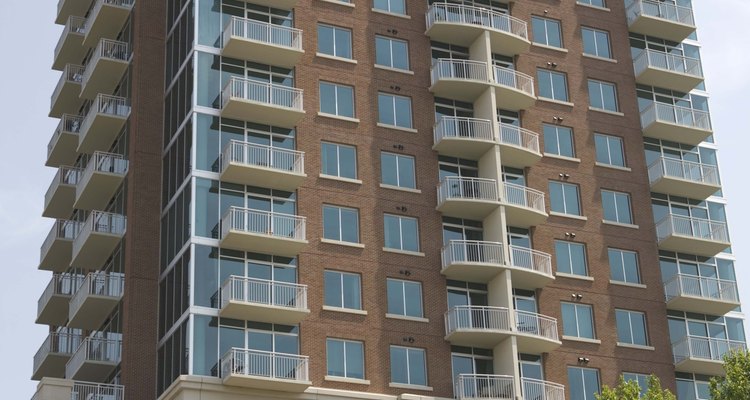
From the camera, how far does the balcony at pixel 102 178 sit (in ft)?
224

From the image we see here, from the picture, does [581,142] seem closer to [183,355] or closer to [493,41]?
[493,41]

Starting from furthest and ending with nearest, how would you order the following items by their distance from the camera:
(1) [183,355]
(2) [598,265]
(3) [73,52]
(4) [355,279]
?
(3) [73,52] → (2) [598,265] → (4) [355,279] → (1) [183,355]

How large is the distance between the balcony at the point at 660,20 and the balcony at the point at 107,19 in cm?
2704

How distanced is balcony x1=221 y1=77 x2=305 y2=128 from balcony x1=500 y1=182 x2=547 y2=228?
413 inches

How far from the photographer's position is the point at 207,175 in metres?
60.1

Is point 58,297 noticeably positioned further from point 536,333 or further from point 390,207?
point 536,333

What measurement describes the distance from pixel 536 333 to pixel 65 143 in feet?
102

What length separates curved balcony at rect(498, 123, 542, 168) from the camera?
6581 centimetres

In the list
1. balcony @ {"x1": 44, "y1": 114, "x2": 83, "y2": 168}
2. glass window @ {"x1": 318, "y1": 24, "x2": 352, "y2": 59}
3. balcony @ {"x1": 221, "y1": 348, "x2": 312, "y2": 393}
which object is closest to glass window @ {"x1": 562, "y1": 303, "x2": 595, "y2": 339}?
balcony @ {"x1": 221, "y1": 348, "x2": 312, "y2": 393}

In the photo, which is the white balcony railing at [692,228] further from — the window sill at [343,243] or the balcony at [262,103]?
the balcony at [262,103]

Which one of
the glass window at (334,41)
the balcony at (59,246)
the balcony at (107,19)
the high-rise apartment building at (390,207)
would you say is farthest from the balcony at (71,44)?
the glass window at (334,41)

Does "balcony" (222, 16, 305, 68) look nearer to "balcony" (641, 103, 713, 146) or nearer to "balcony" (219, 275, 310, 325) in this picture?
"balcony" (219, 275, 310, 325)

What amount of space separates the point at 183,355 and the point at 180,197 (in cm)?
784

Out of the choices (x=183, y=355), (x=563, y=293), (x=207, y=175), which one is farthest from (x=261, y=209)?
(x=563, y=293)
